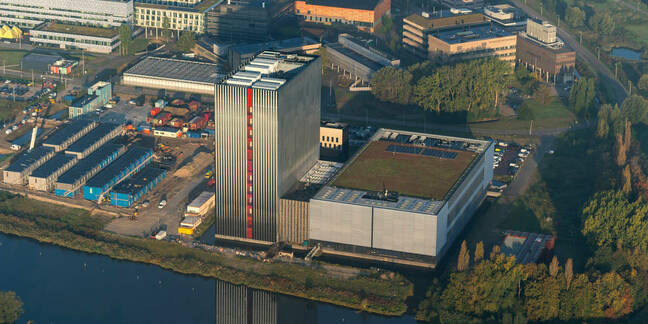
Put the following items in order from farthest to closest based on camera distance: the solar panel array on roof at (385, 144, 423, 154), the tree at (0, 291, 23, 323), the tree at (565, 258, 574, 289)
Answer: the solar panel array on roof at (385, 144, 423, 154) < the tree at (565, 258, 574, 289) < the tree at (0, 291, 23, 323)

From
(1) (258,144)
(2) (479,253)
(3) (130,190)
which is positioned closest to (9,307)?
(3) (130,190)

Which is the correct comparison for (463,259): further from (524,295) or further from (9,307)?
(9,307)

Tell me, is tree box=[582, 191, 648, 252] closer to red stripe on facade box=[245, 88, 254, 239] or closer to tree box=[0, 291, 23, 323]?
red stripe on facade box=[245, 88, 254, 239]

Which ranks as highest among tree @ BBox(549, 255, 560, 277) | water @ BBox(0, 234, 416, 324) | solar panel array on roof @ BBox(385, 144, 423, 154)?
solar panel array on roof @ BBox(385, 144, 423, 154)

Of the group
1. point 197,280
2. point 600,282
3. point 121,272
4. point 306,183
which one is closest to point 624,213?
point 600,282

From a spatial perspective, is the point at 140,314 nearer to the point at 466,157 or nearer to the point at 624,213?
the point at 466,157

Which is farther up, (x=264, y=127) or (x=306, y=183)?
(x=264, y=127)

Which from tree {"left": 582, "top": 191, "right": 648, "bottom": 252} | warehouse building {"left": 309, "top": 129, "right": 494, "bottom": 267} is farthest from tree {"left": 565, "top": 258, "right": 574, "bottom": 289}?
warehouse building {"left": 309, "top": 129, "right": 494, "bottom": 267}

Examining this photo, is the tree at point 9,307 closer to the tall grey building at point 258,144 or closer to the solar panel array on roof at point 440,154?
the tall grey building at point 258,144
